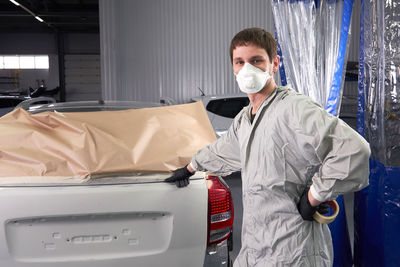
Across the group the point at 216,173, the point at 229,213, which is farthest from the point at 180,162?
the point at 229,213

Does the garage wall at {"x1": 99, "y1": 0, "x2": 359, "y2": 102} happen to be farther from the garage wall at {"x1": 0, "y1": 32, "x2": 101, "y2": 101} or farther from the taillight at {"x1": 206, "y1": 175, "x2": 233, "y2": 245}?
the garage wall at {"x1": 0, "y1": 32, "x2": 101, "y2": 101}

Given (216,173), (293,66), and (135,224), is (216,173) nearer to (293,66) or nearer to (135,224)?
(135,224)

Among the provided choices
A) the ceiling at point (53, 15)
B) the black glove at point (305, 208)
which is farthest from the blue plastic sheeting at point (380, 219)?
the ceiling at point (53, 15)

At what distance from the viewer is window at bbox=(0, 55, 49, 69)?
21.1 meters

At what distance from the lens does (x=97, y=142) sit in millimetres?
1951

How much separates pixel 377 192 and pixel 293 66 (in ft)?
3.54

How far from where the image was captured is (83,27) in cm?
1972

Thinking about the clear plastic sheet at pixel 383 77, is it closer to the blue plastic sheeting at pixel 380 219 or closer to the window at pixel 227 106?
the blue plastic sheeting at pixel 380 219

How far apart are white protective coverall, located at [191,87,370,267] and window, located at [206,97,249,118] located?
468cm

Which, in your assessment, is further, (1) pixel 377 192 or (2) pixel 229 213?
(1) pixel 377 192

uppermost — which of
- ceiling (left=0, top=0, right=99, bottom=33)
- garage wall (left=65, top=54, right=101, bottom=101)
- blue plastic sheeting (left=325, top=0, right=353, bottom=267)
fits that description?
ceiling (left=0, top=0, right=99, bottom=33)

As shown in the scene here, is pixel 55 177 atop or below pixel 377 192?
atop

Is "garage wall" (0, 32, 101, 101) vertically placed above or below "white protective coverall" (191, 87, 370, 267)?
above

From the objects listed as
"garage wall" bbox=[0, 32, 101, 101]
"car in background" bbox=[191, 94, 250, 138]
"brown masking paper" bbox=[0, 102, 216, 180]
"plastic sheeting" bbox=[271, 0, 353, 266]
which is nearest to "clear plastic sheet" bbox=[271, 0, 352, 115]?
"plastic sheeting" bbox=[271, 0, 353, 266]
